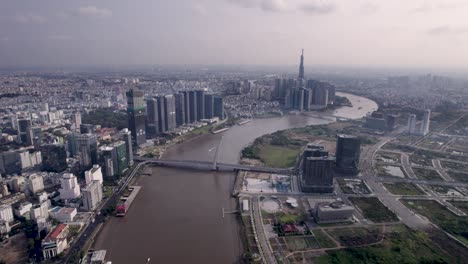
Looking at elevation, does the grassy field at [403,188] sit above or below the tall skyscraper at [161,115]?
below

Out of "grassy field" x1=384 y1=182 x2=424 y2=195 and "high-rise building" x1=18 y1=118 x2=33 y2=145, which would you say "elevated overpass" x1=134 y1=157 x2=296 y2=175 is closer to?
"grassy field" x1=384 y1=182 x2=424 y2=195

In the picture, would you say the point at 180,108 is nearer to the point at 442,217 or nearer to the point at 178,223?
the point at 178,223

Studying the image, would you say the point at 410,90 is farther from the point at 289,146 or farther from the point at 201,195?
the point at 201,195

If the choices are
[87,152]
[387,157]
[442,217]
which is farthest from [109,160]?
[387,157]

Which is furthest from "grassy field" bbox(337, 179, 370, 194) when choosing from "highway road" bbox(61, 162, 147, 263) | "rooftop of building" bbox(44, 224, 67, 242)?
"rooftop of building" bbox(44, 224, 67, 242)

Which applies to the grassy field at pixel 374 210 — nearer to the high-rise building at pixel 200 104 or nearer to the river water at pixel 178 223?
the river water at pixel 178 223

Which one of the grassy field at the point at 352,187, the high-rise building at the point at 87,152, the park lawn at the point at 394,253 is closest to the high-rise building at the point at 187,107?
the high-rise building at the point at 87,152

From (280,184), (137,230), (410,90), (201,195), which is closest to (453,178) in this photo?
(280,184)
